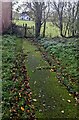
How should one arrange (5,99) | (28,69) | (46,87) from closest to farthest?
1. (5,99)
2. (46,87)
3. (28,69)

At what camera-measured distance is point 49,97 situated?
4.84 metres

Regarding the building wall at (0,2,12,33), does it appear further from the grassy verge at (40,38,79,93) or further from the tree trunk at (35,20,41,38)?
the grassy verge at (40,38,79,93)

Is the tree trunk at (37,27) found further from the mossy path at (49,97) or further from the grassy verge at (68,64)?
the mossy path at (49,97)

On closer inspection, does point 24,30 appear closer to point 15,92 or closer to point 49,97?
point 15,92

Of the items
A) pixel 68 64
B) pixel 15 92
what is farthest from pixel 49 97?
pixel 68 64

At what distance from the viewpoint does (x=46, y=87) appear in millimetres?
5430

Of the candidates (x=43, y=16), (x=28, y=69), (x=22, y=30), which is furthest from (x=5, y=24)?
(x=28, y=69)

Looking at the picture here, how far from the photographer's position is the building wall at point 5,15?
49.8 feet

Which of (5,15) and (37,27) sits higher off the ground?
(5,15)

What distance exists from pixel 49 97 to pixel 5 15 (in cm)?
1221

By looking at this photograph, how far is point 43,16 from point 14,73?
11.2 metres

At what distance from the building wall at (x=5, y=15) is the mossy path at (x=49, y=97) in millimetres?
9079

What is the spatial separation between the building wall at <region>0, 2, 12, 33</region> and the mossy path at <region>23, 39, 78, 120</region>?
908 cm

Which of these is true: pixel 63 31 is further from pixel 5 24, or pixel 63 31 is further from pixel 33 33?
pixel 5 24
